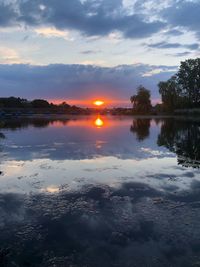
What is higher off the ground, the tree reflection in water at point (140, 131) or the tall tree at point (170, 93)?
the tall tree at point (170, 93)

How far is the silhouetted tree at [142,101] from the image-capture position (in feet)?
532

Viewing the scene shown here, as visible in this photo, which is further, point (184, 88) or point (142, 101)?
point (142, 101)

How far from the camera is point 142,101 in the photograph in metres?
163

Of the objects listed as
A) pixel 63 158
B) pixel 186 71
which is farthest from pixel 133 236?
pixel 186 71

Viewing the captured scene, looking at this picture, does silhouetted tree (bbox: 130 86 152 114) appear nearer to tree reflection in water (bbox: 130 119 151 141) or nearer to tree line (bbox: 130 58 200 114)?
tree line (bbox: 130 58 200 114)

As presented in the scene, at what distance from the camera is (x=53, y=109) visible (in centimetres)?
19288

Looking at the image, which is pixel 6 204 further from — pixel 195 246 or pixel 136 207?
pixel 195 246

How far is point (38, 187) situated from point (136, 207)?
17.6 ft

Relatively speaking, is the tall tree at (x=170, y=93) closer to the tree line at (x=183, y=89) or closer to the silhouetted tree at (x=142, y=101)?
the tree line at (x=183, y=89)

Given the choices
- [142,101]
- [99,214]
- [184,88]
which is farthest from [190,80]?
[99,214]

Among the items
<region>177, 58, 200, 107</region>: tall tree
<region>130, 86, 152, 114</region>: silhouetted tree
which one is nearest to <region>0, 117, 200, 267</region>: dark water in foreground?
<region>177, 58, 200, 107</region>: tall tree

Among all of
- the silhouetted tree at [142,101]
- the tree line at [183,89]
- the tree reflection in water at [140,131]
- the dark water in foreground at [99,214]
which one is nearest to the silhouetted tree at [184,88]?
the tree line at [183,89]

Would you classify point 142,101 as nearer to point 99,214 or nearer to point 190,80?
A: point 190,80

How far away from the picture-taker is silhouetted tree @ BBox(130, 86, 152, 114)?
162137 millimetres
